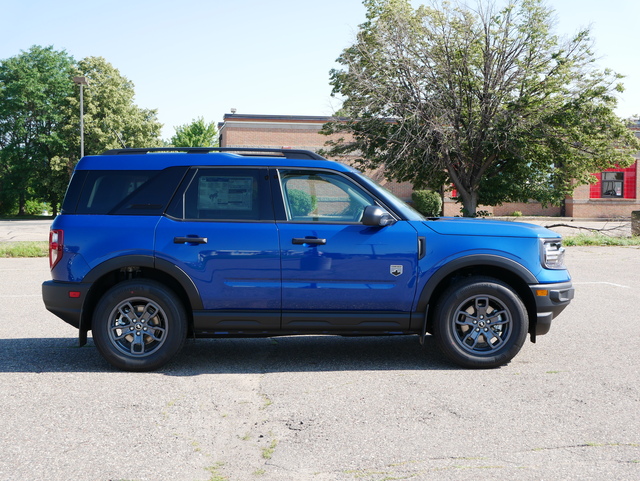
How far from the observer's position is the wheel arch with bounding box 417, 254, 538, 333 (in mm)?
5785

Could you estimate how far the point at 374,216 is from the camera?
5.64 metres

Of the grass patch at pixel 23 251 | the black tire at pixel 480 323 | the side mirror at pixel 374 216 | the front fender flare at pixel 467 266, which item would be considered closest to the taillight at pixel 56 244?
the side mirror at pixel 374 216

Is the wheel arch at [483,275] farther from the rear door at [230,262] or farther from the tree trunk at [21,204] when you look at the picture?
the tree trunk at [21,204]

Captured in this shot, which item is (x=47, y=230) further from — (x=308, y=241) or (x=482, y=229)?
(x=482, y=229)

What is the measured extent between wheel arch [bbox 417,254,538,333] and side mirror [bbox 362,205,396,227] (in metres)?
0.63

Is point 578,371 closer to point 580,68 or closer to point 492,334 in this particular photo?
point 492,334

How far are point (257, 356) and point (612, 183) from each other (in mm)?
48529

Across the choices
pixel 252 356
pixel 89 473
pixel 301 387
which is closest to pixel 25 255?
pixel 252 356

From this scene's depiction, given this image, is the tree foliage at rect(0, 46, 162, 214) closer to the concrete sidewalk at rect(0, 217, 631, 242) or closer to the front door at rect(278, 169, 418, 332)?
the concrete sidewalk at rect(0, 217, 631, 242)

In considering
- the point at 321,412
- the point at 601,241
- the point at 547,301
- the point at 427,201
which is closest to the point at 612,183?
the point at 427,201

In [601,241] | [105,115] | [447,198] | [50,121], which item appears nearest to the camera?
[601,241]

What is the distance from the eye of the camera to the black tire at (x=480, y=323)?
5805 millimetres

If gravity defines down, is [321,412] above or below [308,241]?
below

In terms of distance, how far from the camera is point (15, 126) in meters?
54.2
